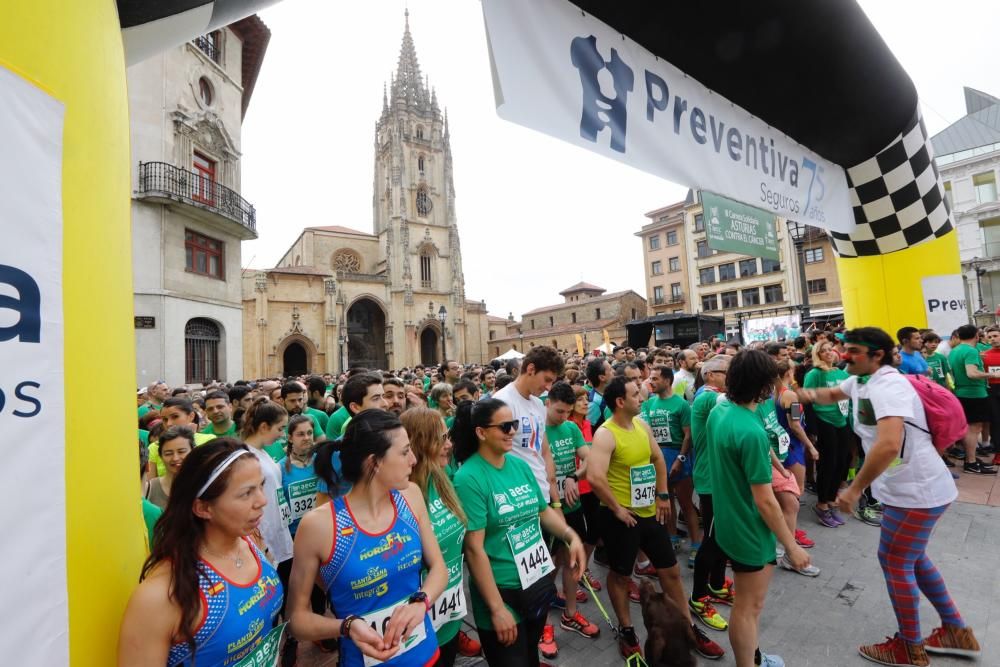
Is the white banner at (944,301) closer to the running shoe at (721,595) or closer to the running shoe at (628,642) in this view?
the running shoe at (721,595)

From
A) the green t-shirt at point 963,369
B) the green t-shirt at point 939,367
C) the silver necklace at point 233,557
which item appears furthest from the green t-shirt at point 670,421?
the green t-shirt at point 963,369

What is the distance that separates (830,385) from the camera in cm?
506

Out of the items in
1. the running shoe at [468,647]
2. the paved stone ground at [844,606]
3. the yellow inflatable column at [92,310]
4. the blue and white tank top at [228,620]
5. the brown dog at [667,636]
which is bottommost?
the running shoe at [468,647]

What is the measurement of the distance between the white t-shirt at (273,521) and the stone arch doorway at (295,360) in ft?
117

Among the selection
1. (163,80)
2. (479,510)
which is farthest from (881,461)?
(163,80)

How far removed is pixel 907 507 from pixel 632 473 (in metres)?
1.64

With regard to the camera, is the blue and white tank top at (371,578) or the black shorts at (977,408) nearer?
the blue and white tank top at (371,578)

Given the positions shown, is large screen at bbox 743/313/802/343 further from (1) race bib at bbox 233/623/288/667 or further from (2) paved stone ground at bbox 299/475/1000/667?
(1) race bib at bbox 233/623/288/667

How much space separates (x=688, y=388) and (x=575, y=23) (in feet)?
15.7

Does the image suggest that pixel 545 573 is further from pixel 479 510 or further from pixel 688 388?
pixel 688 388

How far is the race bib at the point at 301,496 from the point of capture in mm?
3367

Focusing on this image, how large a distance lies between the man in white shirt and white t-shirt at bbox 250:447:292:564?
3611 mm

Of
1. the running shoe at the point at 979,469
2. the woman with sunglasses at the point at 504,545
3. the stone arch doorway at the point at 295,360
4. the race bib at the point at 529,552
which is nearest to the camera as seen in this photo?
the woman with sunglasses at the point at 504,545

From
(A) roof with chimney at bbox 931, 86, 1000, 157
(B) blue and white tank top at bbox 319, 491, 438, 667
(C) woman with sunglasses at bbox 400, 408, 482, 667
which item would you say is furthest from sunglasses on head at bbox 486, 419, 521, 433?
(A) roof with chimney at bbox 931, 86, 1000, 157
